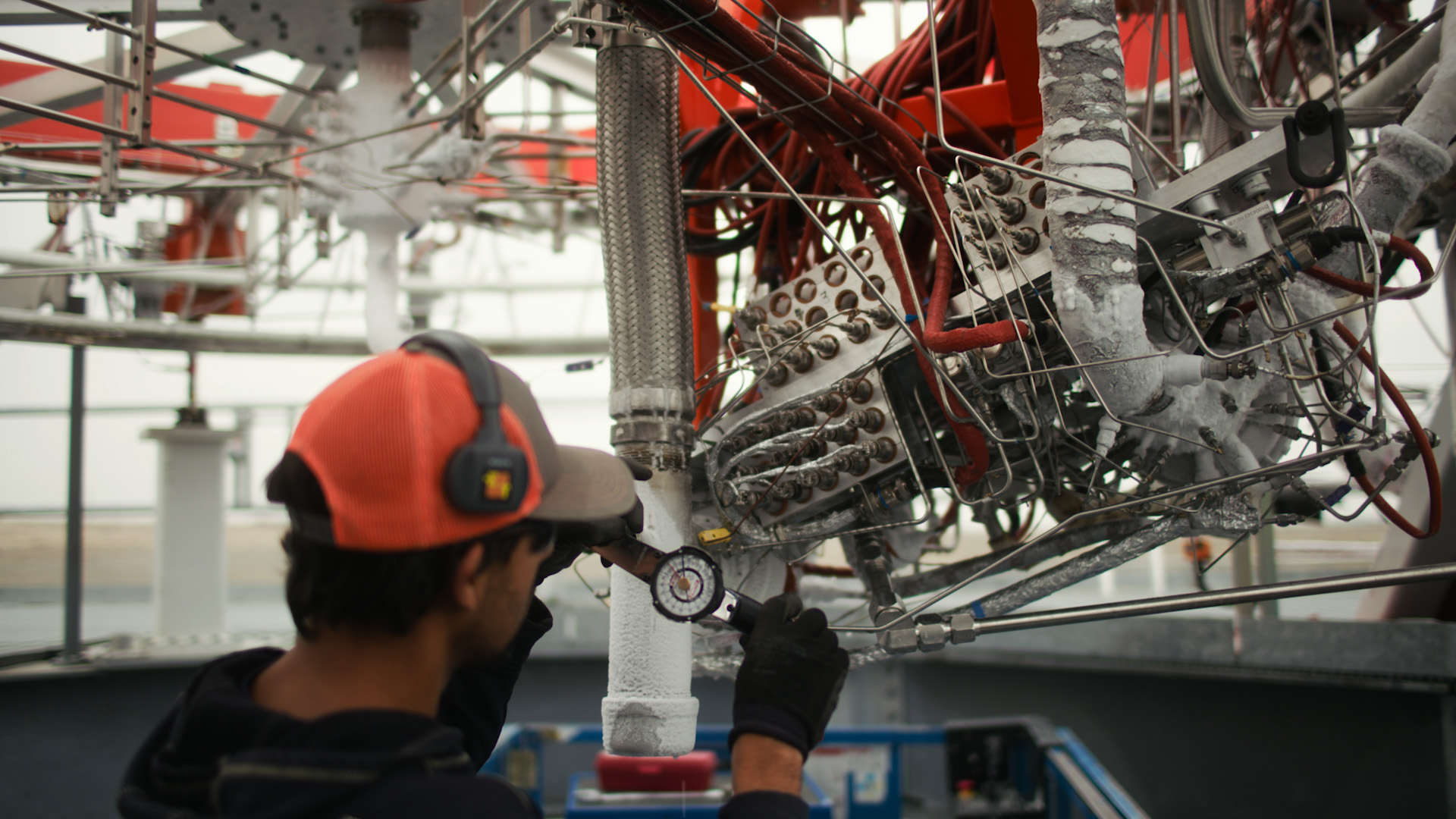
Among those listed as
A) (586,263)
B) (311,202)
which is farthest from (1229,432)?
(586,263)

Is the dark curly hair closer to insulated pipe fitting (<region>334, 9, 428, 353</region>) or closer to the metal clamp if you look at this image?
the metal clamp

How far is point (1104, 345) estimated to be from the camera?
1399 mm

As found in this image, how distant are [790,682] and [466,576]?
1.70 ft

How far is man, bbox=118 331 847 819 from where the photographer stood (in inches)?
33.1

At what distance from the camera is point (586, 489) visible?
1.07 metres

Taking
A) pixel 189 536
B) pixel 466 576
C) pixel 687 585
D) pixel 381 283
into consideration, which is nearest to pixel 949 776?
pixel 687 585

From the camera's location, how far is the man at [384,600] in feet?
2.76

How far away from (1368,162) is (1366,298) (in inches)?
9.1

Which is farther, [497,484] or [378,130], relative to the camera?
[378,130]

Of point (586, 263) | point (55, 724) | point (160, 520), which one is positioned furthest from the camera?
point (586, 263)

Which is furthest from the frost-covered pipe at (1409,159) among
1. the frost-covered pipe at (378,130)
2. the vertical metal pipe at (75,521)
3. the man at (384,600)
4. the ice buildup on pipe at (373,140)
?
the vertical metal pipe at (75,521)

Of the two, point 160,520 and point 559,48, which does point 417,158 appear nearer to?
point 559,48

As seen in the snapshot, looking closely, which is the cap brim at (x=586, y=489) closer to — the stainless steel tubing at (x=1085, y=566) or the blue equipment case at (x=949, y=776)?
the stainless steel tubing at (x=1085, y=566)

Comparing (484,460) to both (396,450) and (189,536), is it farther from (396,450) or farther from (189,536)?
(189,536)
